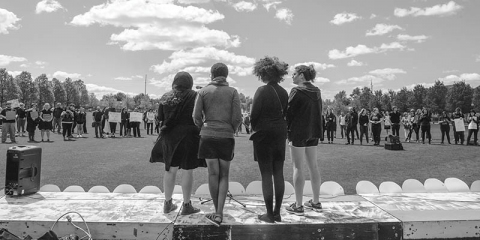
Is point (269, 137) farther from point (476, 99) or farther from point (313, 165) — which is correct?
point (476, 99)

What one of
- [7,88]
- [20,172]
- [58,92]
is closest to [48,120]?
[20,172]

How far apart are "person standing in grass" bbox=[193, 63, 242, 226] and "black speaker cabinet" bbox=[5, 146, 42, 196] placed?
3302mm

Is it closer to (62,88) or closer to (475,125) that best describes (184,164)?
(475,125)

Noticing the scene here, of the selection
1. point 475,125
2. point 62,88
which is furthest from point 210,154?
point 62,88

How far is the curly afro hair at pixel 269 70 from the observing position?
4.44m

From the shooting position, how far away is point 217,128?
4.27m

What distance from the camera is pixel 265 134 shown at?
14.0 feet

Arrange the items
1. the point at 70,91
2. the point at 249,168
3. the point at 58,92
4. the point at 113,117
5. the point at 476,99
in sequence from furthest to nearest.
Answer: the point at 70,91 < the point at 58,92 < the point at 476,99 < the point at 113,117 < the point at 249,168

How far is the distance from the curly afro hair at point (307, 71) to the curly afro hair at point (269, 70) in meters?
0.38

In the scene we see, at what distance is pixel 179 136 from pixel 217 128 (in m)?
0.67

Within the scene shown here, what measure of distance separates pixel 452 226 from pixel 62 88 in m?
109

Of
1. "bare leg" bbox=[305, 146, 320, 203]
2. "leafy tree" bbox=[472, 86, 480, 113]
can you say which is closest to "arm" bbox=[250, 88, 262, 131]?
"bare leg" bbox=[305, 146, 320, 203]

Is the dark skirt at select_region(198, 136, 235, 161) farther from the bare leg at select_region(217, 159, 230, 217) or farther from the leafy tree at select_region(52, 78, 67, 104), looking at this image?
the leafy tree at select_region(52, 78, 67, 104)

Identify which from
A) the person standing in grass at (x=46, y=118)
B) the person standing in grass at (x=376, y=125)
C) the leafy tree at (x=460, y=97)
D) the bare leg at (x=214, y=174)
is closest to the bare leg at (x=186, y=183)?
the bare leg at (x=214, y=174)
